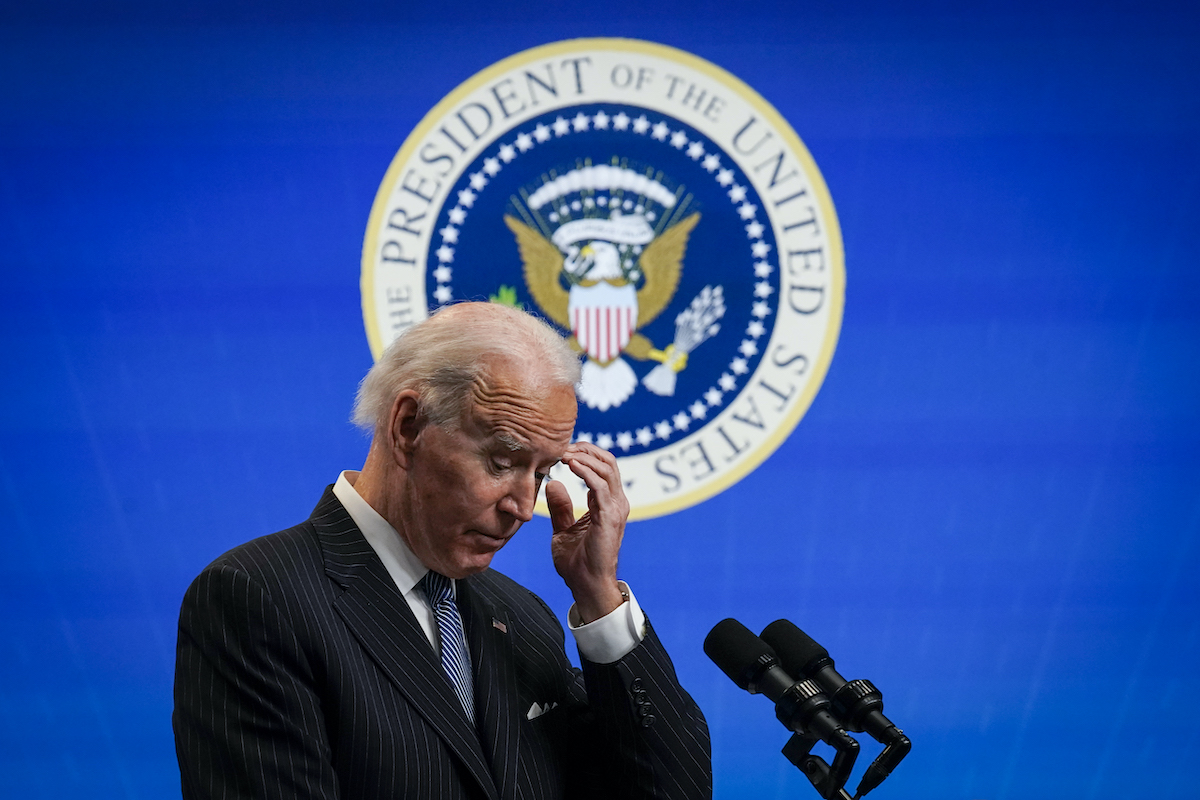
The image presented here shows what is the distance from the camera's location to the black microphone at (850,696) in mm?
1357

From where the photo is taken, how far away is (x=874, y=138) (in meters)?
3.03

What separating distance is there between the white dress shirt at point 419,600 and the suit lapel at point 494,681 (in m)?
0.06

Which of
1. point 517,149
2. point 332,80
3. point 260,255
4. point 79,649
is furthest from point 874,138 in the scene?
point 79,649

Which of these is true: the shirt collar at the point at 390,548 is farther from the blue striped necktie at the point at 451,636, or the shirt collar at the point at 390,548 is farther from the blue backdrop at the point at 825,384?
the blue backdrop at the point at 825,384

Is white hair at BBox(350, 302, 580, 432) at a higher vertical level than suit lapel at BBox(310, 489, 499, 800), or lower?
higher

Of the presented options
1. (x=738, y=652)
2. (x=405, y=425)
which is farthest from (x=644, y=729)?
(x=405, y=425)

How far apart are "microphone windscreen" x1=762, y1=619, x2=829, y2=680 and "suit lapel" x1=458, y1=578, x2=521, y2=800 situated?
0.38 meters

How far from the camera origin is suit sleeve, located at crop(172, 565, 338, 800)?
1355mm

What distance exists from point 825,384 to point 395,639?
5.82 feet

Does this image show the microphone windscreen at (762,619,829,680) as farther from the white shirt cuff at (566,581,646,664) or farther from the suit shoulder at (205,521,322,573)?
the suit shoulder at (205,521,322,573)

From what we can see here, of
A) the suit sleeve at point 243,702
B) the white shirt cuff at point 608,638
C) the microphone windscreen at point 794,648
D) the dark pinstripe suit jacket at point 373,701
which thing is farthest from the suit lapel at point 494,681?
the microphone windscreen at point 794,648


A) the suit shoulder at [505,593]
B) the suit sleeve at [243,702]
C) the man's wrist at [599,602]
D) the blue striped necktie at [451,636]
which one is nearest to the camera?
the suit sleeve at [243,702]

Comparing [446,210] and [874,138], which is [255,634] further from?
[874,138]

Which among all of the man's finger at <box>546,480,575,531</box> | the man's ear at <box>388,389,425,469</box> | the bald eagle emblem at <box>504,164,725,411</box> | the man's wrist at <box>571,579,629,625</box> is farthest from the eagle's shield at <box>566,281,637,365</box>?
the man's ear at <box>388,389,425,469</box>
